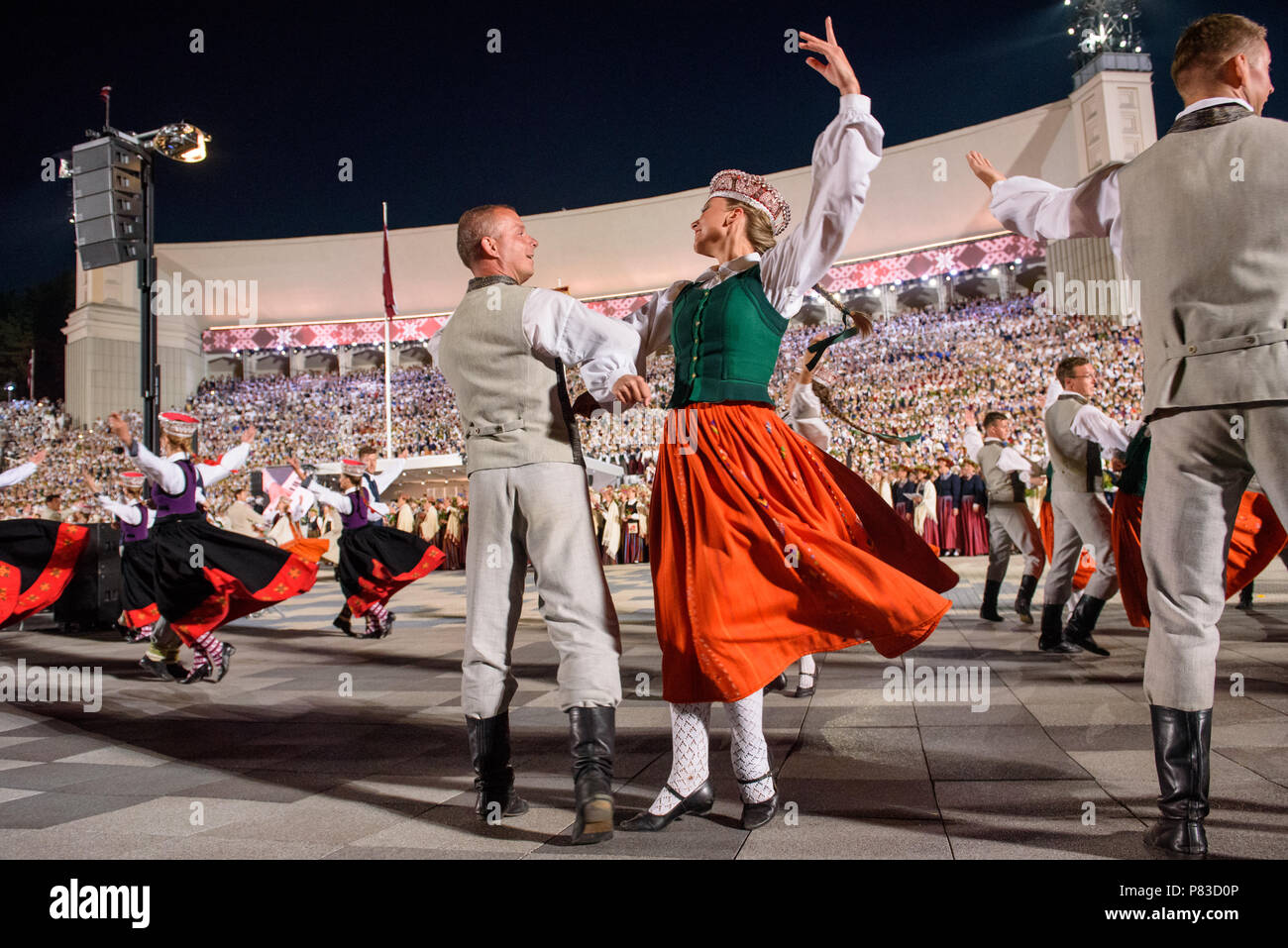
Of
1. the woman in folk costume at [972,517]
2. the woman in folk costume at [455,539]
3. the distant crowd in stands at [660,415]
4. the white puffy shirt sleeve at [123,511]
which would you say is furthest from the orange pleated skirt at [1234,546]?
the woman in folk costume at [455,539]

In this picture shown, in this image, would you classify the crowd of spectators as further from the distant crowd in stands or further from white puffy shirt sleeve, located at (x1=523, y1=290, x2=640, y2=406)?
white puffy shirt sleeve, located at (x1=523, y1=290, x2=640, y2=406)

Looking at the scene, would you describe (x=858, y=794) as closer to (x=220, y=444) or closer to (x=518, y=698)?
(x=518, y=698)

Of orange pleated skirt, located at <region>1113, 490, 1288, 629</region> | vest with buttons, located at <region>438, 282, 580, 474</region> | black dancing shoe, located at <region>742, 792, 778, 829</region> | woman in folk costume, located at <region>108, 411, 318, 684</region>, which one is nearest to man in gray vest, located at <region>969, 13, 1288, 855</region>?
black dancing shoe, located at <region>742, 792, 778, 829</region>

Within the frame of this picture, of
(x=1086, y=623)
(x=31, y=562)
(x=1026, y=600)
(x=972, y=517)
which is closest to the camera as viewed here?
(x=1086, y=623)

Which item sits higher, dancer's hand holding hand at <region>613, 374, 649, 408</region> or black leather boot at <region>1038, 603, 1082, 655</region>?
dancer's hand holding hand at <region>613, 374, 649, 408</region>

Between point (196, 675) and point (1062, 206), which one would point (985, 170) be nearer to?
point (1062, 206)

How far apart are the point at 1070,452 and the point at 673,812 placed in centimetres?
369

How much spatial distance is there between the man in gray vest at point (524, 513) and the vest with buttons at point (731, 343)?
0.18m

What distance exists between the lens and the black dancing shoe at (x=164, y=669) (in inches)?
199

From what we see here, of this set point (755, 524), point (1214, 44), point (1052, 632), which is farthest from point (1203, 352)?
point (1052, 632)

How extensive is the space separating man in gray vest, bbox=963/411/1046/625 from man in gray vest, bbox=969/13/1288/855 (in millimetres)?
4449

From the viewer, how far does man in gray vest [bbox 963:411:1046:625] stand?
6.14m

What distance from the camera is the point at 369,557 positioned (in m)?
6.91

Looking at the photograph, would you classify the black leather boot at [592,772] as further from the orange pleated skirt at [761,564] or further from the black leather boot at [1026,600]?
the black leather boot at [1026,600]
